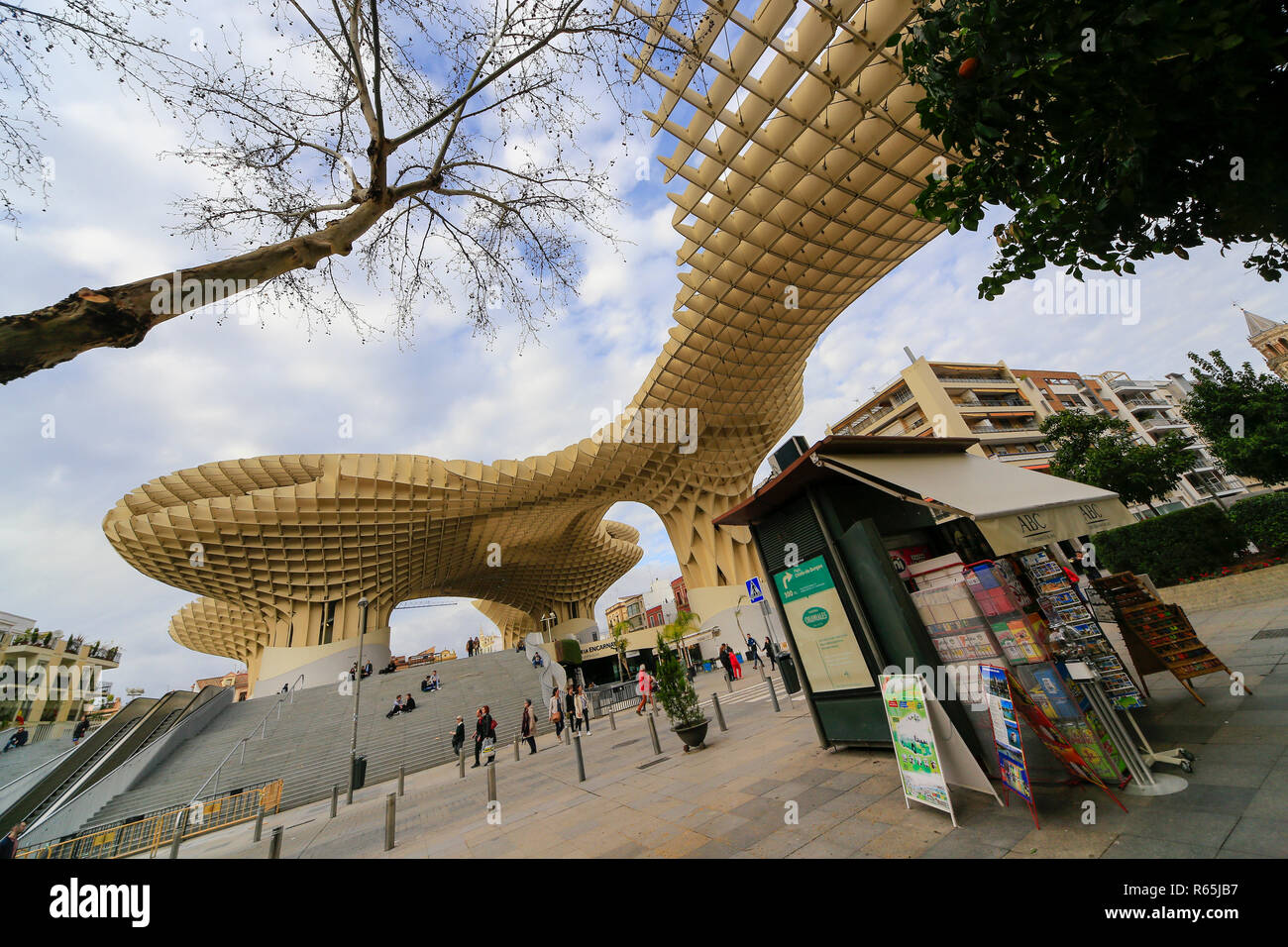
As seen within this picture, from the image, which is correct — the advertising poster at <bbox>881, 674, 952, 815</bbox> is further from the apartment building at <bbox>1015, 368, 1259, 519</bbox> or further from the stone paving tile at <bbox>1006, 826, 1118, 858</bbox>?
the apartment building at <bbox>1015, 368, 1259, 519</bbox>

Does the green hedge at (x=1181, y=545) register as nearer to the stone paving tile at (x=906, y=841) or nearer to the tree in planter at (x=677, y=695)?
the tree in planter at (x=677, y=695)

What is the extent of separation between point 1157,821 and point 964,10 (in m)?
6.19

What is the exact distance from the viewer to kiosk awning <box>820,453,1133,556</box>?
4.51m

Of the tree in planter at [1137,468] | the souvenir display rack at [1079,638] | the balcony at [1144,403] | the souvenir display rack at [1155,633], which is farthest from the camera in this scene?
the balcony at [1144,403]

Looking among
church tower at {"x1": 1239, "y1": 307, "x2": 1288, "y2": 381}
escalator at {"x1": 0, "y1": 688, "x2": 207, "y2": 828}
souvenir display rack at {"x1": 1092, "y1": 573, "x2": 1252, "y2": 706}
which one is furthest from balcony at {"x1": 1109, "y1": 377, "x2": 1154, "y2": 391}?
Answer: escalator at {"x1": 0, "y1": 688, "x2": 207, "y2": 828}

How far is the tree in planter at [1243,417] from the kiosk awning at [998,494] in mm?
16190

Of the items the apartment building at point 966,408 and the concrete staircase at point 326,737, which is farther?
the apartment building at point 966,408

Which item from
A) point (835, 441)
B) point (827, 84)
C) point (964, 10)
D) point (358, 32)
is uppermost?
point (827, 84)

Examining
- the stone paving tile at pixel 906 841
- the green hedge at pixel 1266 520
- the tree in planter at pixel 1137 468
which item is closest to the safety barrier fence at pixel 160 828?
the stone paving tile at pixel 906 841

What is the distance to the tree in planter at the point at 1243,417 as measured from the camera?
14.6 m

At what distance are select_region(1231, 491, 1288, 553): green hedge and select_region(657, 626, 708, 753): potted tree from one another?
16.1 m

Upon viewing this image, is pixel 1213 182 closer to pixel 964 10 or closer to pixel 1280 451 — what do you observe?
pixel 964 10

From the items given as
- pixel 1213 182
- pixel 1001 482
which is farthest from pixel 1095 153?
pixel 1001 482

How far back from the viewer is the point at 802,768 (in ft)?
19.6
